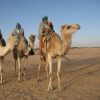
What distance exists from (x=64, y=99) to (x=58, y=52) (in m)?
2.10

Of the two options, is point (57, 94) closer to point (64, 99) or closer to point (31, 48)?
point (64, 99)

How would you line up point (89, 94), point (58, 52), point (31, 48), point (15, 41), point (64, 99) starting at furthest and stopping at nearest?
point (31, 48) < point (15, 41) < point (58, 52) < point (89, 94) < point (64, 99)

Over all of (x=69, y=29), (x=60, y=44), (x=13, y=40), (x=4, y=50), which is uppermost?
(x=69, y=29)

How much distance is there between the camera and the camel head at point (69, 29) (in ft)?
31.8

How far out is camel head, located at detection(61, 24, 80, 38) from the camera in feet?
31.8

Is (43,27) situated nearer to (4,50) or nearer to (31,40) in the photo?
(4,50)

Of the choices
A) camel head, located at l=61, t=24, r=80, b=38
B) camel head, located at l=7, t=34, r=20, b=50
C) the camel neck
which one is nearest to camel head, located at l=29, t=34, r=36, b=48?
the camel neck

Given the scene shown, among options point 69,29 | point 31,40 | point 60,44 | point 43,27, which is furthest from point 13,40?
point 31,40

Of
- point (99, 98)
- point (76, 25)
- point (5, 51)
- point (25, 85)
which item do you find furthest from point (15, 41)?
point (99, 98)

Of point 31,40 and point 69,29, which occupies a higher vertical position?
point 69,29

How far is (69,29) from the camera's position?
983 cm

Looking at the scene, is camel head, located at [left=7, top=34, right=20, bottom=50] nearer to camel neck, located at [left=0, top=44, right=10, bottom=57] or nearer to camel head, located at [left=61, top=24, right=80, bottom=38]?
camel neck, located at [left=0, top=44, right=10, bottom=57]

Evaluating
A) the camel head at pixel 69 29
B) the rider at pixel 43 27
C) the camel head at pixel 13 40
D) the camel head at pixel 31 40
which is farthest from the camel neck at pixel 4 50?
the camel head at pixel 31 40

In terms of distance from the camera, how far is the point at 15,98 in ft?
29.2
